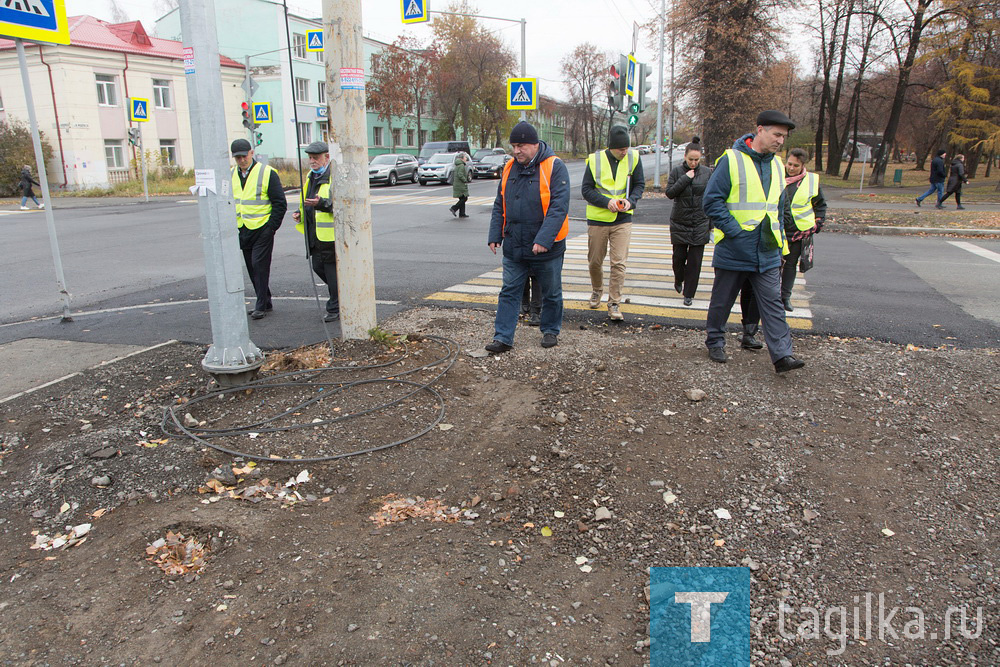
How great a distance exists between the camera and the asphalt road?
701 centimetres

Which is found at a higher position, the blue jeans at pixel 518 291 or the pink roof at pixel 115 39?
the pink roof at pixel 115 39

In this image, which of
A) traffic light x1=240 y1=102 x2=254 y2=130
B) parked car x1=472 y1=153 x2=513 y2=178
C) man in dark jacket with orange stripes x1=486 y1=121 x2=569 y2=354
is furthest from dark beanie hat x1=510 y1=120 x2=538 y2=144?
parked car x1=472 y1=153 x2=513 y2=178

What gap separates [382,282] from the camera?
31.3 ft

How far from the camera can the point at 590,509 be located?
3.56 meters

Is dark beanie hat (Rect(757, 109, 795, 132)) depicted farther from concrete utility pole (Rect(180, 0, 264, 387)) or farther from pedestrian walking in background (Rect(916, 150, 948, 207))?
pedestrian walking in background (Rect(916, 150, 948, 207))

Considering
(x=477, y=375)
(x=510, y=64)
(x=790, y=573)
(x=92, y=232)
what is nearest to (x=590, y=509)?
(x=790, y=573)

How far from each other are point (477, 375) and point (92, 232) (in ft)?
49.2

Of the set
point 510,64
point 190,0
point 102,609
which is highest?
point 510,64

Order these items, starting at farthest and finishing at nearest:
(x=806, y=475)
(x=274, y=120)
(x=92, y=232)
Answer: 1. (x=274, y=120)
2. (x=92, y=232)
3. (x=806, y=475)

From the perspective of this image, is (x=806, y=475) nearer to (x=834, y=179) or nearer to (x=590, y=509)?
(x=590, y=509)

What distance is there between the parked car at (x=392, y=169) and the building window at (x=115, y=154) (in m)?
13.4

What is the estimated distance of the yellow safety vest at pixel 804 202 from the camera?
6.53m

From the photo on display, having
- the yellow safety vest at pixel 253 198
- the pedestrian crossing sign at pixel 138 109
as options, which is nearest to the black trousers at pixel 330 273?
the yellow safety vest at pixel 253 198

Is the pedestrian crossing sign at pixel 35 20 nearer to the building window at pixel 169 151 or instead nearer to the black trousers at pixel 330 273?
the black trousers at pixel 330 273
